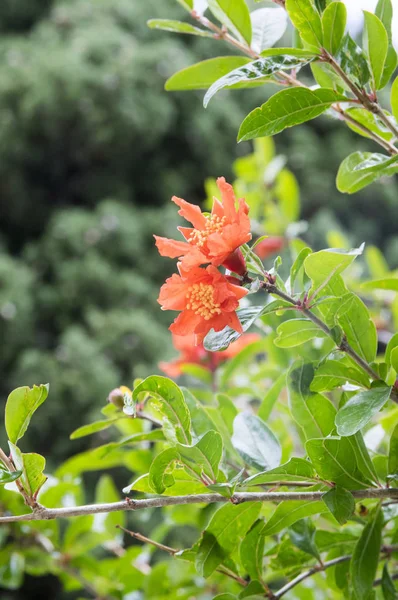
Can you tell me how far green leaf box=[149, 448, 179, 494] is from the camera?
296 mm

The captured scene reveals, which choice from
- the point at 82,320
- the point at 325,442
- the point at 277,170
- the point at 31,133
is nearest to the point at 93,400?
the point at 82,320

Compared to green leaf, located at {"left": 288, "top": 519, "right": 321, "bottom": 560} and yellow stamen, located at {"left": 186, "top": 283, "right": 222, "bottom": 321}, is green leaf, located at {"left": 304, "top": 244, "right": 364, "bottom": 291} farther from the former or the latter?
green leaf, located at {"left": 288, "top": 519, "right": 321, "bottom": 560}

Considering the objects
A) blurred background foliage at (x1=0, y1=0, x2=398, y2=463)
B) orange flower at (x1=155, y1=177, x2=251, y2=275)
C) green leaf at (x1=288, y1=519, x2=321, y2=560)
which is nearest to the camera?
orange flower at (x1=155, y1=177, x2=251, y2=275)

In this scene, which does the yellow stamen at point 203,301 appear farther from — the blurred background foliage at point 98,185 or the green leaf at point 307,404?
the blurred background foliage at point 98,185

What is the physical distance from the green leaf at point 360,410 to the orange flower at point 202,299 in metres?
0.06

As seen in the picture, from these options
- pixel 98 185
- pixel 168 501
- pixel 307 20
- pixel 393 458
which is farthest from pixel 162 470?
pixel 98 185

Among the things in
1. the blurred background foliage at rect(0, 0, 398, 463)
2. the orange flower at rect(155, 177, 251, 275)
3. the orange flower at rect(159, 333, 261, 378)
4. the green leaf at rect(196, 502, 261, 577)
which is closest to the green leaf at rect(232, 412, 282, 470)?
the green leaf at rect(196, 502, 261, 577)

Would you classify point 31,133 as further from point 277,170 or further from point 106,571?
point 106,571

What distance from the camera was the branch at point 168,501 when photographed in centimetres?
28

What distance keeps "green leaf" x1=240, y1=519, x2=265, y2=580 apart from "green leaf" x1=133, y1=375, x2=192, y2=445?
0.08 m

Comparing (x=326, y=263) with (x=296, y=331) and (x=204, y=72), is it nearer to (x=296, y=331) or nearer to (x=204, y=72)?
(x=296, y=331)

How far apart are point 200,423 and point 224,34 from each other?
0.23 metres

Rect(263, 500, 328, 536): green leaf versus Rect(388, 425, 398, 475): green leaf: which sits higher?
Rect(388, 425, 398, 475): green leaf

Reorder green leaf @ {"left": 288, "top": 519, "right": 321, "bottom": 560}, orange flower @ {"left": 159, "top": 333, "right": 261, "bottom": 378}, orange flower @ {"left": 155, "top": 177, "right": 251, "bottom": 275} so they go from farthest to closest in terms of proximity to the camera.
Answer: orange flower @ {"left": 159, "top": 333, "right": 261, "bottom": 378} → green leaf @ {"left": 288, "top": 519, "right": 321, "bottom": 560} → orange flower @ {"left": 155, "top": 177, "right": 251, "bottom": 275}
